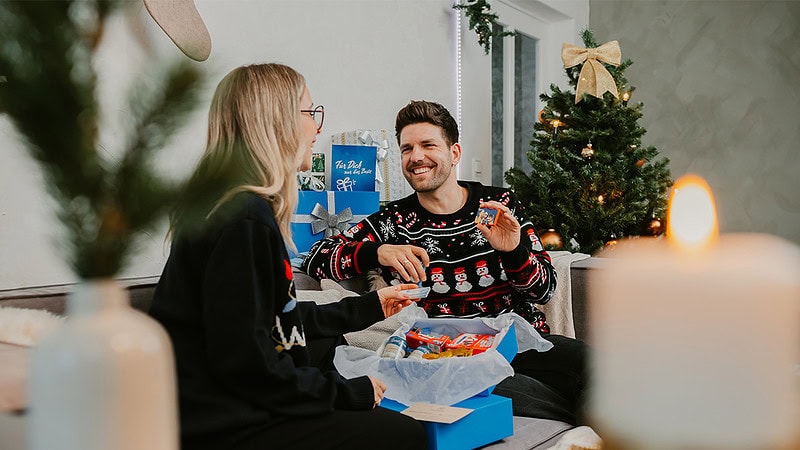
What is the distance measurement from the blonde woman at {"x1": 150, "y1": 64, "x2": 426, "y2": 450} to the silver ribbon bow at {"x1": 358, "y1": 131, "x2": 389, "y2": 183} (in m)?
1.40

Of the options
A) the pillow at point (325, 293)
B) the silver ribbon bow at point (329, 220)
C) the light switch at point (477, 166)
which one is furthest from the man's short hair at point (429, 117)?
the light switch at point (477, 166)

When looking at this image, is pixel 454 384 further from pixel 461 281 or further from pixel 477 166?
pixel 477 166

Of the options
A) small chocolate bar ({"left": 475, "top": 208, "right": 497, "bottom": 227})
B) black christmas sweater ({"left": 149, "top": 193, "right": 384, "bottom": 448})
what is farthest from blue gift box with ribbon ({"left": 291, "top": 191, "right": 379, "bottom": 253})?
black christmas sweater ({"left": 149, "top": 193, "right": 384, "bottom": 448})

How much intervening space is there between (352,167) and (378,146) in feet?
0.67

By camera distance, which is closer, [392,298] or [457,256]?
[392,298]

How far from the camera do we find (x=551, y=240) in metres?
3.20

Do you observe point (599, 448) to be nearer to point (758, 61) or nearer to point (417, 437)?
point (417, 437)

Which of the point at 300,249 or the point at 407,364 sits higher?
the point at 300,249

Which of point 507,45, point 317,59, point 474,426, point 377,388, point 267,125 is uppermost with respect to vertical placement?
point 507,45

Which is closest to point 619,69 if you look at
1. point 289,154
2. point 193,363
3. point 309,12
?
point 309,12

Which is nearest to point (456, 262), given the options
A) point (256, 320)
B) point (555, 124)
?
point (256, 320)

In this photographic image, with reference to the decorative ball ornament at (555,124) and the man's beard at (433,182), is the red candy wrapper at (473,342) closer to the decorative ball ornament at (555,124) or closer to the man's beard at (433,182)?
the man's beard at (433,182)

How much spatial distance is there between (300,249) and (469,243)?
1.80 ft

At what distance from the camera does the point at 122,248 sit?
0.89 feet
